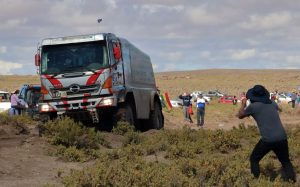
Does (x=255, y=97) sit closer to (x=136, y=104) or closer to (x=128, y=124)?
(x=128, y=124)

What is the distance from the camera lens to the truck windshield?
15.5 meters

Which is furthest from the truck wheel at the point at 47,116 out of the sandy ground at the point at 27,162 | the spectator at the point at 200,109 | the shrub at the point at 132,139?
the spectator at the point at 200,109

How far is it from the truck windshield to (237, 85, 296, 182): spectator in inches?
280

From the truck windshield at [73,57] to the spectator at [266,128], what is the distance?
280 inches

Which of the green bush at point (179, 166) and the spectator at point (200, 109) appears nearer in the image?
the green bush at point (179, 166)

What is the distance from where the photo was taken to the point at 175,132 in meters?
15.4

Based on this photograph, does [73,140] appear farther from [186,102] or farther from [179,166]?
[186,102]

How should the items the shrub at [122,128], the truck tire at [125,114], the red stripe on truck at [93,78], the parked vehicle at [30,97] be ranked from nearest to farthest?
the red stripe on truck at [93,78], the shrub at [122,128], the truck tire at [125,114], the parked vehicle at [30,97]

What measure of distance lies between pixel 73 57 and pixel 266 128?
8.04 metres

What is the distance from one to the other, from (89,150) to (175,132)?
10.7 feet

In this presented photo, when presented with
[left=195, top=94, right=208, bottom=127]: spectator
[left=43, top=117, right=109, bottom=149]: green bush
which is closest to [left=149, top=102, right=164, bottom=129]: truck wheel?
[left=195, top=94, right=208, bottom=127]: spectator

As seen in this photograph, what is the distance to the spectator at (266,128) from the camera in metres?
8.82

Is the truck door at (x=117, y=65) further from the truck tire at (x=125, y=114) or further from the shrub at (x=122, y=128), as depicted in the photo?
the shrub at (x=122, y=128)

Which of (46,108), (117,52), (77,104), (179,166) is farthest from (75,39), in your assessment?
(179,166)
